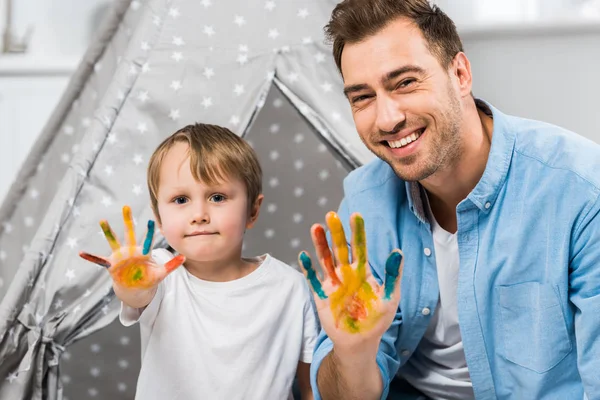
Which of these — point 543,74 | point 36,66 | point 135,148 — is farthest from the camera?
point 36,66

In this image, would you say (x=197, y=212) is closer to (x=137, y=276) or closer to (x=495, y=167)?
(x=137, y=276)

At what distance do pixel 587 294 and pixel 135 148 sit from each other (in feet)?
3.29

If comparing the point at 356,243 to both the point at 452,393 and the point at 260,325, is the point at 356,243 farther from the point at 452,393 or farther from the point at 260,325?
the point at 452,393

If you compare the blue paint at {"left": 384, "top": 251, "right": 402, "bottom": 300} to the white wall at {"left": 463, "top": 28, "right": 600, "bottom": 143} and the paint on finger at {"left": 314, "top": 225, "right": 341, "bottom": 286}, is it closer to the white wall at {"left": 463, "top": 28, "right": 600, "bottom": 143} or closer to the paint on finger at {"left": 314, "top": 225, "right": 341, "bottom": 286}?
the paint on finger at {"left": 314, "top": 225, "right": 341, "bottom": 286}

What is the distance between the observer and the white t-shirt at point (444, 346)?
1.24m

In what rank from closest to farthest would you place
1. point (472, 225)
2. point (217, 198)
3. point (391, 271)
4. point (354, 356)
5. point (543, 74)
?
point (391, 271) < point (354, 356) < point (472, 225) < point (217, 198) < point (543, 74)

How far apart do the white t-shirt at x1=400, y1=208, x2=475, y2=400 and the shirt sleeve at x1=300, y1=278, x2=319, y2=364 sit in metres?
0.22

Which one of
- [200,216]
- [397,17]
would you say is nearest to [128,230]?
[200,216]

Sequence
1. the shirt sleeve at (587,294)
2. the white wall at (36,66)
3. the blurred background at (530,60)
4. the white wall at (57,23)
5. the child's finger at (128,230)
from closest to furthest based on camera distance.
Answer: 1. the shirt sleeve at (587,294)
2. the child's finger at (128,230)
3. the blurred background at (530,60)
4. the white wall at (36,66)
5. the white wall at (57,23)

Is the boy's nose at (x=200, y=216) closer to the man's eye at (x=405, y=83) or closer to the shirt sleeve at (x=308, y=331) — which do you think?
the shirt sleeve at (x=308, y=331)

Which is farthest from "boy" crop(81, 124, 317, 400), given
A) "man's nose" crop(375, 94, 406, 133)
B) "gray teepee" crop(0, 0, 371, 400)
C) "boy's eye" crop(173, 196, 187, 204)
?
"man's nose" crop(375, 94, 406, 133)

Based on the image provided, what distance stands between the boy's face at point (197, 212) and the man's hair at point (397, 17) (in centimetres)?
37

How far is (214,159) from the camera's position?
1.28 metres

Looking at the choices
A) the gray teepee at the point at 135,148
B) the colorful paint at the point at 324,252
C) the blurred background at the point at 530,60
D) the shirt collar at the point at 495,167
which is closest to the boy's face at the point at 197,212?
the gray teepee at the point at 135,148
